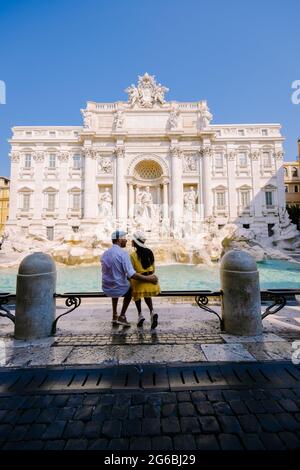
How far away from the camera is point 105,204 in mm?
24766

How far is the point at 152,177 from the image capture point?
2716 cm

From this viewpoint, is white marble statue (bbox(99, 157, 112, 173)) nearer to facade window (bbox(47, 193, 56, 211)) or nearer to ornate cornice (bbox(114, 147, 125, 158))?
ornate cornice (bbox(114, 147, 125, 158))

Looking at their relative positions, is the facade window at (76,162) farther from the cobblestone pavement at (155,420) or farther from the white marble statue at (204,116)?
the cobblestone pavement at (155,420)

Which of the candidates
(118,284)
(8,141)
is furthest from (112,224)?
(118,284)

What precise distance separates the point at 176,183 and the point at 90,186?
9.69m

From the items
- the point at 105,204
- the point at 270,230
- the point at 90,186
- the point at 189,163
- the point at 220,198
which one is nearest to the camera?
the point at 105,204

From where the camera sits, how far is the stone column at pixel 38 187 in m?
26.1

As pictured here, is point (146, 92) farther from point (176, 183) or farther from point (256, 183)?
point (256, 183)

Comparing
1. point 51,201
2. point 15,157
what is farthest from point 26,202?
point 15,157

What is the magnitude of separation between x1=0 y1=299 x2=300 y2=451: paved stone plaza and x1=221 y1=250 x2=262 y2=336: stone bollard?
0.14 m

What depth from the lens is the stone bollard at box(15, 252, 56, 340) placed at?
9.25 ft

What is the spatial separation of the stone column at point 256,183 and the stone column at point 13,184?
27.8 meters

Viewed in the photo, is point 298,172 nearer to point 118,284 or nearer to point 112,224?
point 112,224

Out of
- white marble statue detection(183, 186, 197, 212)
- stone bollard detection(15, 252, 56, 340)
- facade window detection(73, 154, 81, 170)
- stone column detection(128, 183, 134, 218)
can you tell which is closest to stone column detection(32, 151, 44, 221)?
facade window detection(73, 154, 81, 170)
